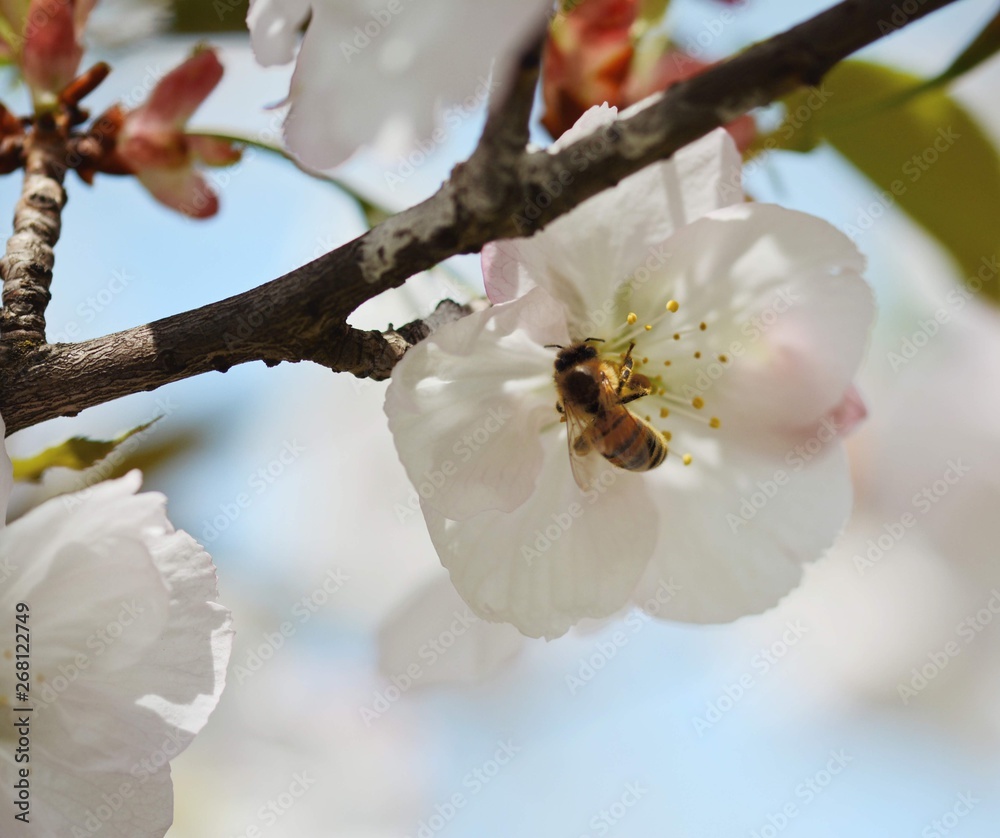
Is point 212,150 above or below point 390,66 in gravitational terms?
below

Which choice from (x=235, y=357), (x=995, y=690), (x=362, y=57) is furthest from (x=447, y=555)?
(x=995, y=690)

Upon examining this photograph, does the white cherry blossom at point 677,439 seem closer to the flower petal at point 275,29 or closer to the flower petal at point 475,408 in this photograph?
the flower petal at point 475,408

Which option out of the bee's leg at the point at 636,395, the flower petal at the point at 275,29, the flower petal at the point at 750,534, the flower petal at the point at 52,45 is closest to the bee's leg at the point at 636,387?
the bee's leg at the point at 636,395

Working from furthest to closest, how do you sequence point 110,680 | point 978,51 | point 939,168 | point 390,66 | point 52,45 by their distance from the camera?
point 939,168, point 52,45, point 978,51, point 110,680, point 390,66

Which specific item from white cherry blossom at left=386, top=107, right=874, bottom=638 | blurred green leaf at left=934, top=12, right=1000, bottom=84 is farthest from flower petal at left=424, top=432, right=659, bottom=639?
blurred green leaf at left=934, top=12, right=1000, bottom=84

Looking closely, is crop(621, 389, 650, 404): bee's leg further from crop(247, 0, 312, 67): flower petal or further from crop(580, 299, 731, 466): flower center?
crop(247, 0, 312, 67): flower petal

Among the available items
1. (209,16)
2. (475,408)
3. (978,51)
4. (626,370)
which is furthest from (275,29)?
(209,16)

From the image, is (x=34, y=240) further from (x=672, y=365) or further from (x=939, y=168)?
(x=939, y=168)

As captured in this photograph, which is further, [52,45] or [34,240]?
[52,45]
